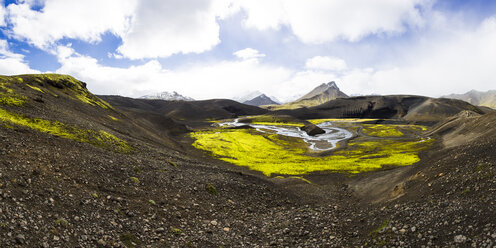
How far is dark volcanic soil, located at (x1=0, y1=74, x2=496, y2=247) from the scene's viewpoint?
13.5 meters

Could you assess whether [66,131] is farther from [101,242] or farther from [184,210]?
[101,242]

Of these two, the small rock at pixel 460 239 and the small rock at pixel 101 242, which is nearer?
the small rock at pixel 460 239

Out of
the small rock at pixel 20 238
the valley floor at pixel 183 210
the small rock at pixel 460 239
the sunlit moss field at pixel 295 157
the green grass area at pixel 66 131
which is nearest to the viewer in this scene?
the small rock at pixel 20 238

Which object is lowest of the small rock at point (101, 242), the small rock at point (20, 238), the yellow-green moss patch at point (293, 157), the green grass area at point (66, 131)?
the yellow-green moss patch at point (293, 157)

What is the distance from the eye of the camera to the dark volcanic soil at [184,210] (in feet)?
44.3

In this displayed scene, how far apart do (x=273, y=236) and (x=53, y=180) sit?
681 inches

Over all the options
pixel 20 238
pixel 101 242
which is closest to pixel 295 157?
pixel 101 242

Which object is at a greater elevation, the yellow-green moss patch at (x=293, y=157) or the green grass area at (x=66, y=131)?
the green grass area at (x=66, y=131)

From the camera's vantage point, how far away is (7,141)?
2158 cm

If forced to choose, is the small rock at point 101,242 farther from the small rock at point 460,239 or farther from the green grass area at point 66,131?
the green grass area at point 66,131

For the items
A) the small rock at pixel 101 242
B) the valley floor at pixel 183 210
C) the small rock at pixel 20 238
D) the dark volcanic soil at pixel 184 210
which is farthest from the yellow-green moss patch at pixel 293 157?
the small rock at pixel 20 238

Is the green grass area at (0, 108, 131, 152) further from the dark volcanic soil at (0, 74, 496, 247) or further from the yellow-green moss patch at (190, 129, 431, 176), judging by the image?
the yellow-green moss patch at (190, 129, 431, 176)

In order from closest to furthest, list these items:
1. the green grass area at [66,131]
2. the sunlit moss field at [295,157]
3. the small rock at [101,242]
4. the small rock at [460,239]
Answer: the small rock at [460,239] < the small rock at [101,242] < the green grass area at [66,131] < the sunlit moss field at [295,157]

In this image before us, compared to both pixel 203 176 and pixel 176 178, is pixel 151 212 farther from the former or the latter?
pixel 203 176
